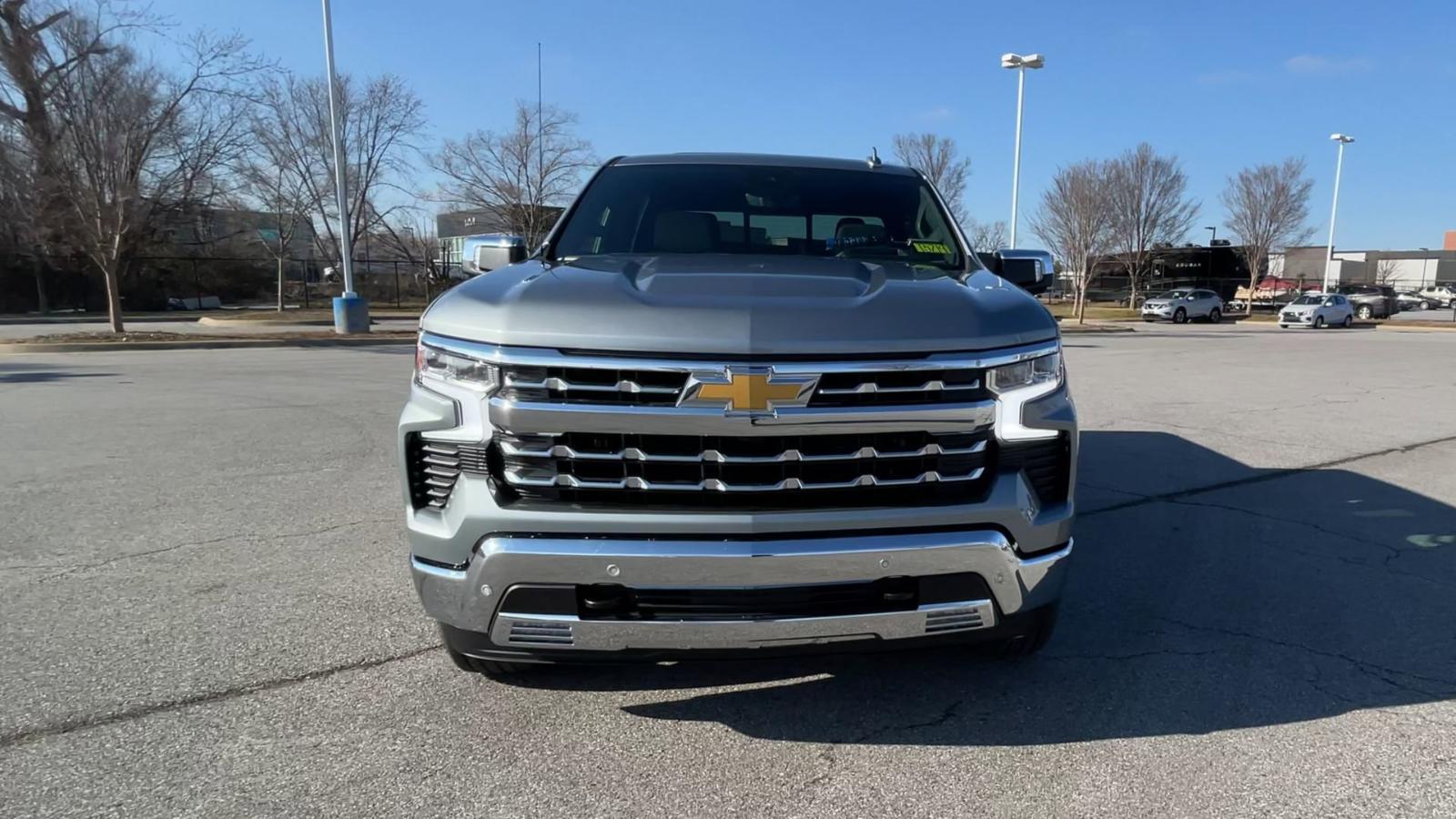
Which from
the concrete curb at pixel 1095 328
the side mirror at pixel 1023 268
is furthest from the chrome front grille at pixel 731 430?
the concrete curb at pixel 1095 328

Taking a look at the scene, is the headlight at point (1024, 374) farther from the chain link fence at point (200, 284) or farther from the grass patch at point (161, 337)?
the chain link fence at point (200, 284)

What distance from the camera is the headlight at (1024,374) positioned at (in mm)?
2467

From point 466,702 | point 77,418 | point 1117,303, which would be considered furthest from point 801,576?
point 1117,303

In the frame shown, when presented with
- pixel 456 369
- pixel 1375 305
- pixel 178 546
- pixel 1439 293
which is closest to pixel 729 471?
pixel 456 369

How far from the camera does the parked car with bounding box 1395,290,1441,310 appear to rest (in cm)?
5309

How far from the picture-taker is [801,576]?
2297 millimetres

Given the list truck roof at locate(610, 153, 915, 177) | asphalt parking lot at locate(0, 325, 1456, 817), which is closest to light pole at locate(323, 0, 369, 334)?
asphalt parking lot at locate(0, 325, 1456, 817)

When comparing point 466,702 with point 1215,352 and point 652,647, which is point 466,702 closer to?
point 652,647

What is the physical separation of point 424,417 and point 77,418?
321 inches

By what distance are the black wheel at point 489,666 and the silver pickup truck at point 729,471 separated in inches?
11.9

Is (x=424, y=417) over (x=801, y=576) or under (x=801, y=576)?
over

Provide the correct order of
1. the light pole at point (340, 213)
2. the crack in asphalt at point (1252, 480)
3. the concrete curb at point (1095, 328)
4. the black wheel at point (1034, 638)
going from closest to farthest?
the black wheel at point (1034, 638) → the crack in asphalt at point (1252, 480) → the light pole at point (340, 213) → the concrete curb at point (1095, 328)

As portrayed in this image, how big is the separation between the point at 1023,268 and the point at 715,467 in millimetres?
2163

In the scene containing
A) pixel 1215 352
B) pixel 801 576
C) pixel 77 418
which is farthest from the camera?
pixel 1215 352
